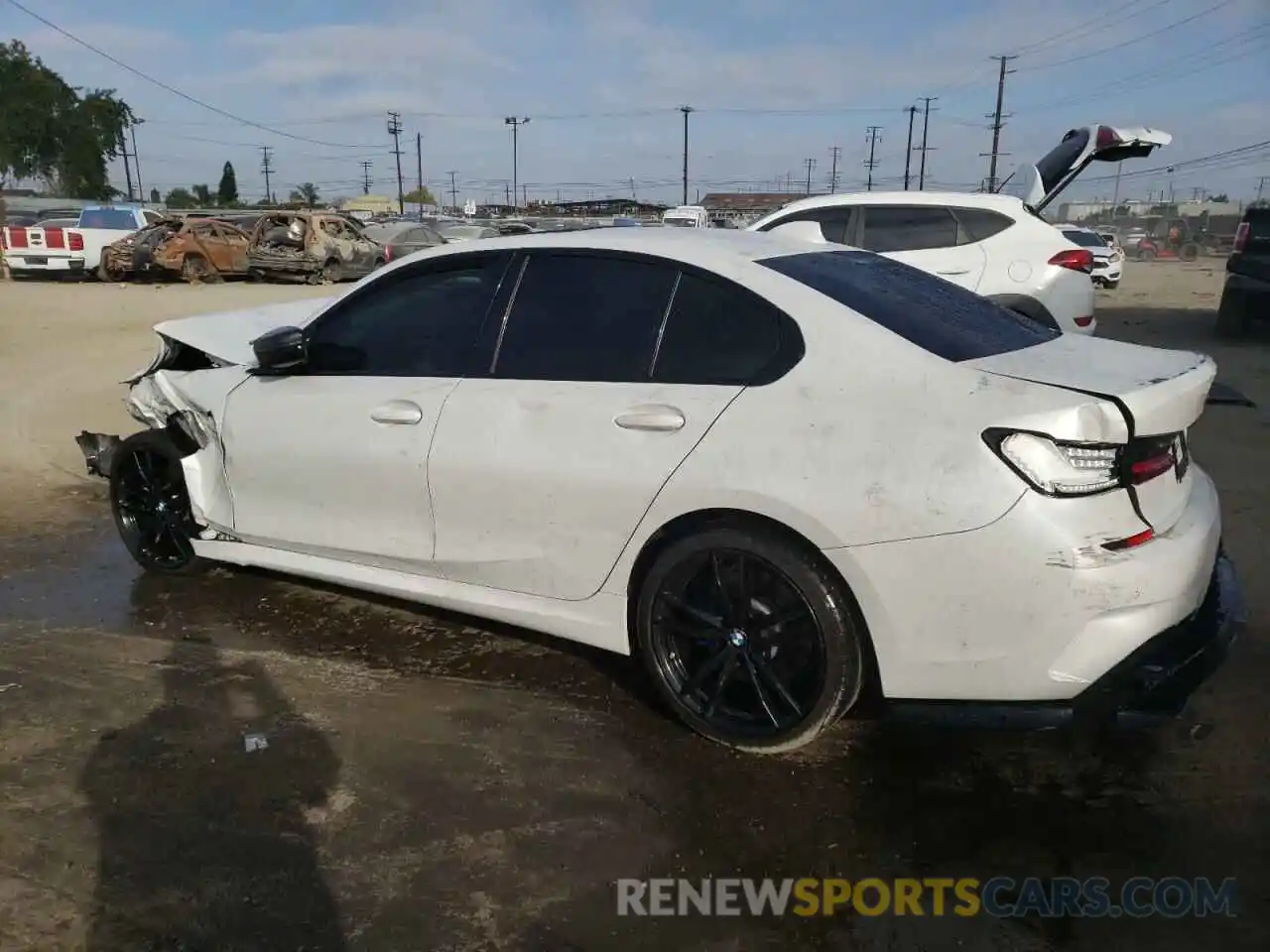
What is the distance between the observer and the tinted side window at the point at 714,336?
303 cm

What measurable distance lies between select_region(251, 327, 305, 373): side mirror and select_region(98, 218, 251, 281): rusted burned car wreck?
19130 millimetres

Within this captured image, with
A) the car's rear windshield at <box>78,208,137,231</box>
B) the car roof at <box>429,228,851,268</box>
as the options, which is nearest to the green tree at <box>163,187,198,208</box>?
the car's rear windshield at <box>78,208,137,231</box>

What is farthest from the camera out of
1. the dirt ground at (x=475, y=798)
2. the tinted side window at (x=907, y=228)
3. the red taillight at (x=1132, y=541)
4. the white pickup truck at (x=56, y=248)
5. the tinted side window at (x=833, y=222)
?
the white pickup truck at (x=56, y=248)

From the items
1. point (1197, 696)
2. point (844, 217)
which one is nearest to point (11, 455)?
point (844, 217)

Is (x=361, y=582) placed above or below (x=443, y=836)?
above

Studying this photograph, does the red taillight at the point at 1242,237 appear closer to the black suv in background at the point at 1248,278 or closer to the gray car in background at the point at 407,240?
the black suv in background at the point at 1248,278

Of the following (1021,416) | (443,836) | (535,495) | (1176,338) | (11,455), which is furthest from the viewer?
(1176,338)

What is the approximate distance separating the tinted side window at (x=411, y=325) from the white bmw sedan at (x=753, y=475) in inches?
0.4

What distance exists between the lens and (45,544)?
5375 mm

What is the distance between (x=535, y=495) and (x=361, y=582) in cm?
103

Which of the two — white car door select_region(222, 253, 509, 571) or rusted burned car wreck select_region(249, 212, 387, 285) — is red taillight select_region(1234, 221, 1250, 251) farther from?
rusted burned car wreck select_region(249, 212, 387, 285)

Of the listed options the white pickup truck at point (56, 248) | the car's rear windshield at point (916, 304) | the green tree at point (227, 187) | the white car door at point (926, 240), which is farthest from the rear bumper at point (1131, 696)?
the green tree at point (227, 187)

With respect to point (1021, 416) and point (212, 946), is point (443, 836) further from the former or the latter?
point (1021, 416)

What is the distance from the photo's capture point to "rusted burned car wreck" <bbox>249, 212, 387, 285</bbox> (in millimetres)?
20719
